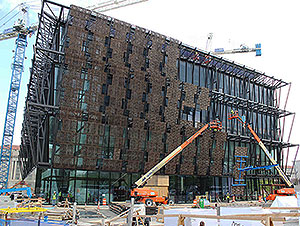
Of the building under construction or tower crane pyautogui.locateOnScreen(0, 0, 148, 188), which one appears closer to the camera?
the building under construction

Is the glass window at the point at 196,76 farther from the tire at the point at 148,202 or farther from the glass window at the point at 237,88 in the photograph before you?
the tire at the point at 148,202

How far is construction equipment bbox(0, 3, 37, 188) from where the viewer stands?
8444 centimetres

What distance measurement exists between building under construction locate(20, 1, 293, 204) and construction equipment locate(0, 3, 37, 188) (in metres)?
35.0

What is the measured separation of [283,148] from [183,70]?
32037 millimetres

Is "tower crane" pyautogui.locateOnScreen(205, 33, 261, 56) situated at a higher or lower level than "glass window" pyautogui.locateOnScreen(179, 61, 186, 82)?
higher

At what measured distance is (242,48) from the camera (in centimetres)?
10319

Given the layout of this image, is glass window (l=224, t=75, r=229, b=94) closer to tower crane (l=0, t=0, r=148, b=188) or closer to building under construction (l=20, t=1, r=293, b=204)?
building under construction (l=20, t=1, r=293, b=204)

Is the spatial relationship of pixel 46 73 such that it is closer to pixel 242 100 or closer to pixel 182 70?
pixel 182 70

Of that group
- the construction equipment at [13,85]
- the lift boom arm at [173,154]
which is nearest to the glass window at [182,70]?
the lift boom arm at [173,154]

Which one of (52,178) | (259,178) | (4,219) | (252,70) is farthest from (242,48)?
(4,219)

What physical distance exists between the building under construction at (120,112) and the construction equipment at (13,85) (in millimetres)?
34973

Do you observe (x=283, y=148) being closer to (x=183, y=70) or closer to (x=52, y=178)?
(x=183, y=70)

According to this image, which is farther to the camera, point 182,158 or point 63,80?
point 182,158

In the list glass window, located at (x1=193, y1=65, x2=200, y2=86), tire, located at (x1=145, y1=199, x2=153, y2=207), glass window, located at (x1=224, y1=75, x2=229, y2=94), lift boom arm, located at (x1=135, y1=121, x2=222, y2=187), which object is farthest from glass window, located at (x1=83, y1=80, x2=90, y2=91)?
glass window, located at (x1=224, y1=75, x2=229, y2=94)
